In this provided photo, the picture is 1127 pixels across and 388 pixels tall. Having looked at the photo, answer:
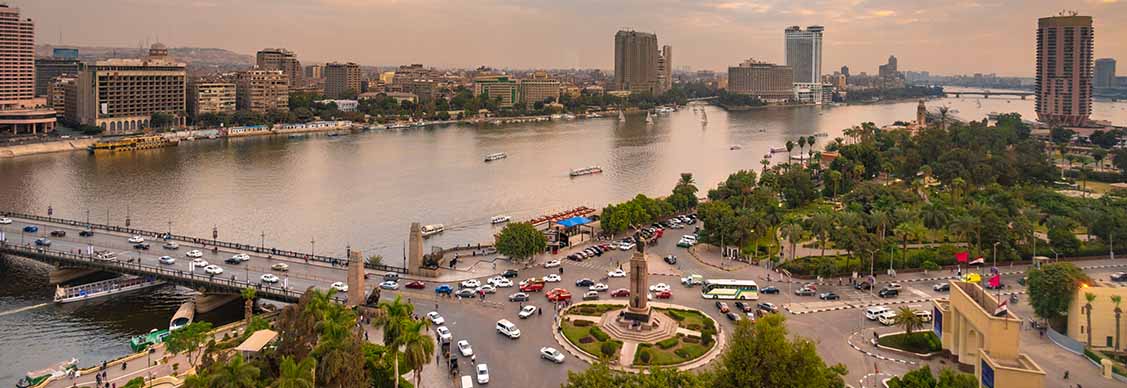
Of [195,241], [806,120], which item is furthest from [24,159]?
[806,120]

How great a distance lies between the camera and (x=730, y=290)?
1641 centimetres

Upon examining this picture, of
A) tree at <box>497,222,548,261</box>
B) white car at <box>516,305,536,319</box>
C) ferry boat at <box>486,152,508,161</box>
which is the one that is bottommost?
white car at <box>516,305,536,319</box>

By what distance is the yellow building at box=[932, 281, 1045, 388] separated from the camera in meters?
11.1

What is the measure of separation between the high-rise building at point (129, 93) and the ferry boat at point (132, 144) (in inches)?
201

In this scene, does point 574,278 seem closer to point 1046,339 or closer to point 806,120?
point 1046,339

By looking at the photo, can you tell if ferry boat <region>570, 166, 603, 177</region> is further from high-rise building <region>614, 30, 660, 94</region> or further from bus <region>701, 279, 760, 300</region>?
high-rise building <region>614, 30, 660, 94</region>

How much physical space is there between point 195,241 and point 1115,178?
110 ft

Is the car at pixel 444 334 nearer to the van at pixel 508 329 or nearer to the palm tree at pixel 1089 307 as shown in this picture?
the van at pixel 508 329

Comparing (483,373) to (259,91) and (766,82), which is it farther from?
(766,82)

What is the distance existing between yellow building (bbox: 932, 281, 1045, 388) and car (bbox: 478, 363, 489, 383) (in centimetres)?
668

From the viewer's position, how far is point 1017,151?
121 feet

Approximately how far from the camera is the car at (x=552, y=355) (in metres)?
12.6

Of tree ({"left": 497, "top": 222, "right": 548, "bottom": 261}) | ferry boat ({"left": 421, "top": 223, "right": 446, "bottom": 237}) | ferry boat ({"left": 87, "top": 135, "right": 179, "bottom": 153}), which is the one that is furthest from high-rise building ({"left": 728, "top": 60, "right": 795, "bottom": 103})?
tree ({"left": 497, "top": 222, "right": 548, "bottom": 261})

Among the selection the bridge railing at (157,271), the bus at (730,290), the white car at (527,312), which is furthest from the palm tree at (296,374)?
the bus at (730,290)
